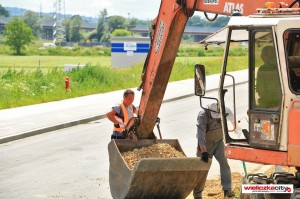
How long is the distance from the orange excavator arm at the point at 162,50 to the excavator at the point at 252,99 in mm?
17

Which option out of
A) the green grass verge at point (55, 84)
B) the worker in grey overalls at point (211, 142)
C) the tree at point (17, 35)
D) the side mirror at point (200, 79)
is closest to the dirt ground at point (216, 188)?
the worker in grey overalls at point (211, 142)

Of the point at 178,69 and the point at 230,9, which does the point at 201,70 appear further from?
the point at 178,69

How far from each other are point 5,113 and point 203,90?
67.5 feet

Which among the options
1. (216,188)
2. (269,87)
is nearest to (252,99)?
(269,87)

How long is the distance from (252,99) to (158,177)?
3.50 meters

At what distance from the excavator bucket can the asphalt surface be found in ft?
34.2

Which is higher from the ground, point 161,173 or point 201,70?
point 201,70

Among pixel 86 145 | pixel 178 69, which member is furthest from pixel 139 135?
pixel 178 69

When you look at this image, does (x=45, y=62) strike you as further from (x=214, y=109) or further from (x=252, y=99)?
(x=252, y=99)

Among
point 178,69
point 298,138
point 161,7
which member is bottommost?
point 178,69

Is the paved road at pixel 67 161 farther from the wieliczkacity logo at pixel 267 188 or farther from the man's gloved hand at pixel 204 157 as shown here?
the wieliczkacity logo at pixel 267 188

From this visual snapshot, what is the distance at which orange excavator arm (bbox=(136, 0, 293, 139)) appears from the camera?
46.8 feet

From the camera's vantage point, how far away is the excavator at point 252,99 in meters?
10.6

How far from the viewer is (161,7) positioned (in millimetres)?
15203
